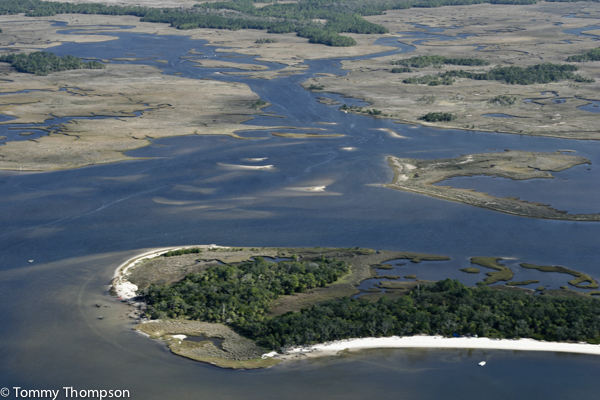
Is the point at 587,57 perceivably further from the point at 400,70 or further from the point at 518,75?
the point at 400,70

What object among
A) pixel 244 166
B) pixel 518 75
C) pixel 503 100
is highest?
pixel 518 75

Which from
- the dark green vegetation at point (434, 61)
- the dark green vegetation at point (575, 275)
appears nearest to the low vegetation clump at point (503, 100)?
the dark green vegetation at point (434, 61)

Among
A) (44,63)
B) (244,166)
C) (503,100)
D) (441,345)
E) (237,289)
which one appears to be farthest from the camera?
(44,63)

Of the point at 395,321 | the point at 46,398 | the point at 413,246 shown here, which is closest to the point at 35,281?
the point at 46,398

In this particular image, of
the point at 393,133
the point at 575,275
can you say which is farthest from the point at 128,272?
the point at 393,133

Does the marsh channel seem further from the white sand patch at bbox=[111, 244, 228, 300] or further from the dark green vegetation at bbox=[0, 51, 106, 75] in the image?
the dark green vegetation at bbox=[0, 51, 106, 75]

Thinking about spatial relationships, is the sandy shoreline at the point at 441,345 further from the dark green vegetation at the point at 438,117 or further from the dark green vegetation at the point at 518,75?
the dark green vegetation at the point at 518,75
